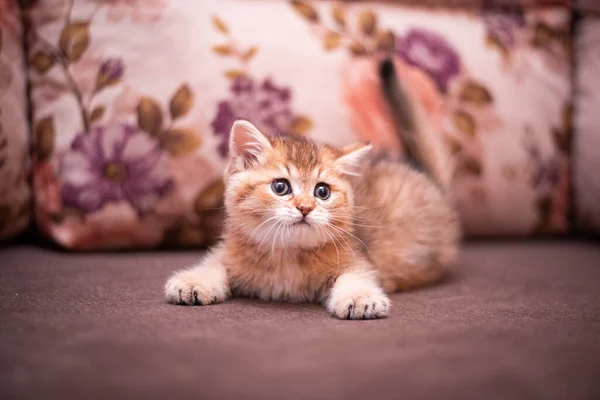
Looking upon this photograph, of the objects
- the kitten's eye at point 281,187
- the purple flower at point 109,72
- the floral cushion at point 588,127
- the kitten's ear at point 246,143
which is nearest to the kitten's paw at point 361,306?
the kitten's eye at point 281,187

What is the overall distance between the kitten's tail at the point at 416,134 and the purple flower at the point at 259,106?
0.31 m

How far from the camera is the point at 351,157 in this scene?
1110 millimetres

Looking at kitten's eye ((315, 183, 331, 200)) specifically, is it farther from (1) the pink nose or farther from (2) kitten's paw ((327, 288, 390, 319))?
(2) kitten's paw ((327, 288, 390, 319))

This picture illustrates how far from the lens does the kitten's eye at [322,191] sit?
1.07 meters

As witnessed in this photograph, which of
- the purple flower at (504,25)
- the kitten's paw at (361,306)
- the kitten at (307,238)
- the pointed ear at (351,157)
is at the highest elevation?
the purple flower at (504,25)

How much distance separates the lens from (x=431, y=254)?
4.11ft

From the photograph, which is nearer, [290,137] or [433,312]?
[433,312]

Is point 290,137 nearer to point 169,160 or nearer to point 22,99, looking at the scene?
point 169,160

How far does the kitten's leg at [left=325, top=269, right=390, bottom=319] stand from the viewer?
86cm

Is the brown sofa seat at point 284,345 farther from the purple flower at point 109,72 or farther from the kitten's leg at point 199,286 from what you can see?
the purple flower at point 109,72

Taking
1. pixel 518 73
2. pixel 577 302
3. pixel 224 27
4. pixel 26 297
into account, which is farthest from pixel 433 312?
pixel 518 73

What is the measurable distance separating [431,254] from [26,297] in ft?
3.01

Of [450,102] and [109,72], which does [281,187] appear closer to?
[109,72]

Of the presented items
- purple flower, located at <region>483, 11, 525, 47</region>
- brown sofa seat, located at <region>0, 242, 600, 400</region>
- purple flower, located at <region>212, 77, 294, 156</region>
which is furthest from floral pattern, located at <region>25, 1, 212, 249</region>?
purple flower, located at <region>483, 11, 525, 47</region>
